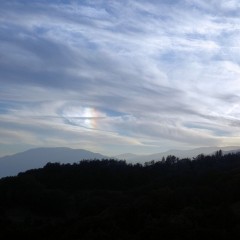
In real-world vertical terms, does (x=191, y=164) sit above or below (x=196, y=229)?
above

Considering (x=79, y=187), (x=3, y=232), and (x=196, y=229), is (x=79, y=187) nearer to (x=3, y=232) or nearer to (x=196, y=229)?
(x=3, y=232)

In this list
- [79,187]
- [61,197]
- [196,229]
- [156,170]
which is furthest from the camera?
A: [156,170]

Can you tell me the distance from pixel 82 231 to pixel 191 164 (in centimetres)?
6200

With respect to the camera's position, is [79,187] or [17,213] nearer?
[17,213]

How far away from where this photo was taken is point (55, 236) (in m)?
25.8

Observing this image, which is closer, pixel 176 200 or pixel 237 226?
pixel 237 226

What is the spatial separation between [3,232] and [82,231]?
641cm

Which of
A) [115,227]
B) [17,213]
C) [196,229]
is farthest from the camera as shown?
[17,213]

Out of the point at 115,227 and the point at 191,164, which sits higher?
the point at 191,164

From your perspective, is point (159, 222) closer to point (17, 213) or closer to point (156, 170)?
point (17, 213)

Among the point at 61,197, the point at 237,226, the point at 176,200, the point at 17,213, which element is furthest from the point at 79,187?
the point at 237,226

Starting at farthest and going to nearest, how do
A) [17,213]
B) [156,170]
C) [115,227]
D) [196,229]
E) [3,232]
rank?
[156,170] → [17,213] → [3,232] → [115,227] → [196,229]

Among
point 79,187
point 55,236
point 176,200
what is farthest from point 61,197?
point 55,236

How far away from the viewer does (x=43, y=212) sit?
169 ft
